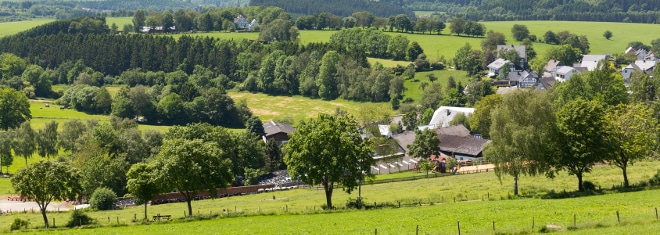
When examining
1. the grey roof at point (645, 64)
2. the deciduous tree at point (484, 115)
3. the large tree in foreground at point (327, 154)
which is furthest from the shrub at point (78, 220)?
the grey roof at point (645, 64)

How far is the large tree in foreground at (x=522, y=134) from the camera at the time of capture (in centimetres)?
5725

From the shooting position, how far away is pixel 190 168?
190ft

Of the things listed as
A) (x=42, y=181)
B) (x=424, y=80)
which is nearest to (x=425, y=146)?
(x=42, y=181)

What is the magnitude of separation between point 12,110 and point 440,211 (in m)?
97.2

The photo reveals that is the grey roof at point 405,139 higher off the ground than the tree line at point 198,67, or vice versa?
the tree line at point 198,67

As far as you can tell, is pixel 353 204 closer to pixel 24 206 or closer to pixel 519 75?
pixel 24 206

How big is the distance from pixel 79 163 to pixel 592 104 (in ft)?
192

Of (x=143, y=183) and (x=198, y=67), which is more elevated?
(x=198, y=67)

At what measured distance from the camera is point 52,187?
56656 millimetres

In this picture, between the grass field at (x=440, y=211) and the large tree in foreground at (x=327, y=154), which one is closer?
the grass field at (x=440, y=211)

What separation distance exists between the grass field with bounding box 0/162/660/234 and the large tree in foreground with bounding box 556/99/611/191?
2610 millimetres

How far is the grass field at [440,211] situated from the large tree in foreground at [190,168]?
7.99ft

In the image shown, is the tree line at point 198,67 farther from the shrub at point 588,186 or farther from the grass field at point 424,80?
the shrub at point 588,186

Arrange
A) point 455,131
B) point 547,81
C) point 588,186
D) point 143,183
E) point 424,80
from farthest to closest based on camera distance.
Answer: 1. point 424,80
2. point 547,81
3. point 455,131
4. point 143,183
5. point 588,186
